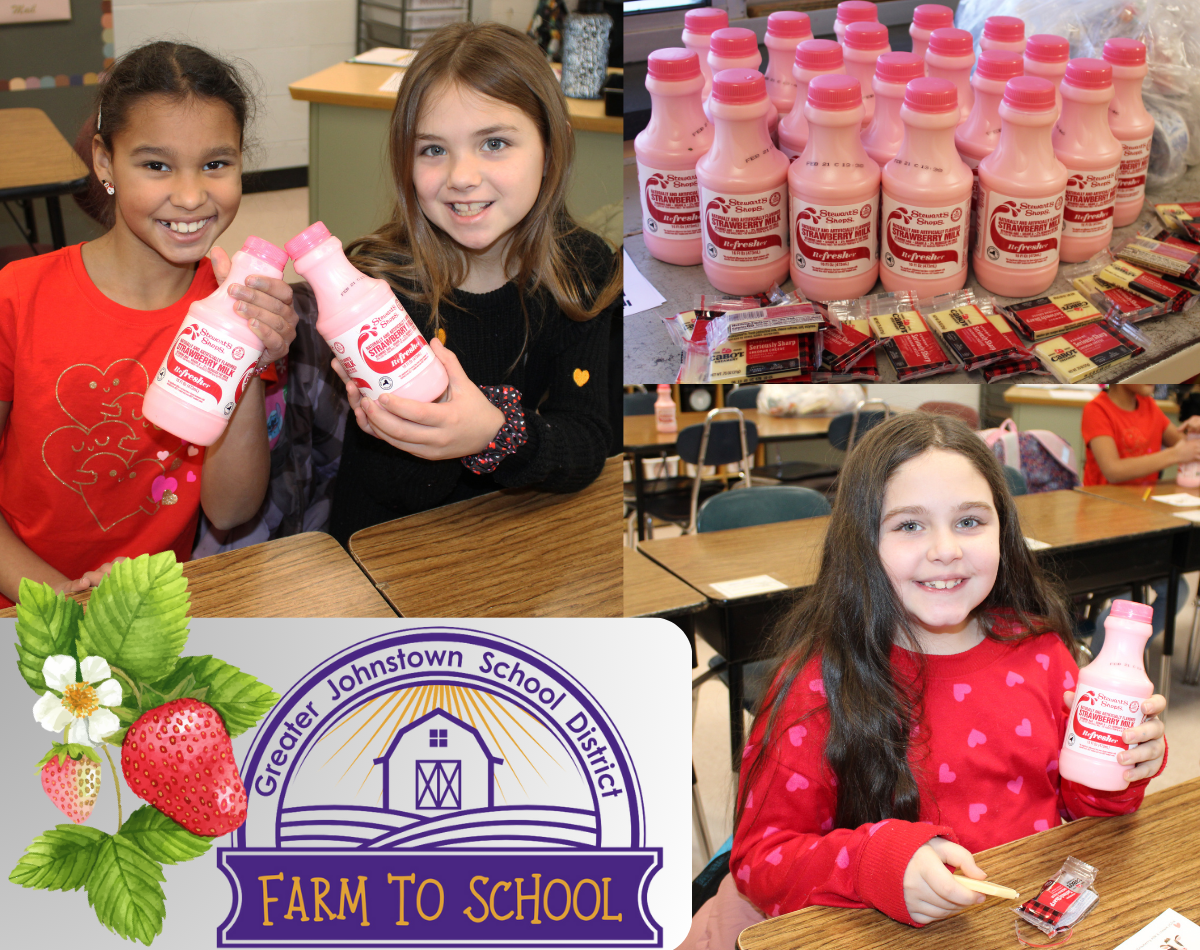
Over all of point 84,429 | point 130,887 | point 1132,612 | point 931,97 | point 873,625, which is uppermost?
point 931,97

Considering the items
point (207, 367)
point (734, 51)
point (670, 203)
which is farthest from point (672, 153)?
point (207, 367)

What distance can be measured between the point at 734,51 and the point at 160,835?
118cm

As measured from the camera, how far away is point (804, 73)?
125 cm

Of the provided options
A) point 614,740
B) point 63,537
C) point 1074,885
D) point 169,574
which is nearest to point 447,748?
point 614,740

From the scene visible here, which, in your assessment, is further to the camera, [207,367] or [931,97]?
[931,97]

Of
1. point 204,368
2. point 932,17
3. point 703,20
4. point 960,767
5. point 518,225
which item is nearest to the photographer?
point 204,368

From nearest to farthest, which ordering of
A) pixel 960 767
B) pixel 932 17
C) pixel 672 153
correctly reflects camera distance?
pixel 960 767 < pixel 672 153 < pixel 932 17

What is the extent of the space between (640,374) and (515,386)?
19cm

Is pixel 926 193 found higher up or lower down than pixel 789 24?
lower down

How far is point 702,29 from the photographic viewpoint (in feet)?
4.32

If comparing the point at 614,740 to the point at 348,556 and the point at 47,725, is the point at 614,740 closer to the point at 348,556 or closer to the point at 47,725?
the point at 348,556

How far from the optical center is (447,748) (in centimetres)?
105

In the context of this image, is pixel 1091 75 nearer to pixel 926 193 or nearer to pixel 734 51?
pixel 926 193

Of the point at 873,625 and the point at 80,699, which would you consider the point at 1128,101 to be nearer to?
the point at 873,625
